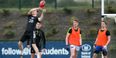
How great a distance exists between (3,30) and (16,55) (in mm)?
8791

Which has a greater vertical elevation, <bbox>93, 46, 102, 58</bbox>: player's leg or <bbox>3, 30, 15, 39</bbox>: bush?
<bbox>93, 46, 102, 58</bbox>: player's leg

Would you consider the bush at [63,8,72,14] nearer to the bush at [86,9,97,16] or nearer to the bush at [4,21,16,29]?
the bush at [86,9,97,16]

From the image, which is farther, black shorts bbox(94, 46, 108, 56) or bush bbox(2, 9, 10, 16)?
bush bbox(2, 9, 10, 16)

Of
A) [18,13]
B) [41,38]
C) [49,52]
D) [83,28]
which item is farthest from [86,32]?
[41,38]

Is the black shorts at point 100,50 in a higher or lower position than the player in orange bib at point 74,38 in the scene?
lower

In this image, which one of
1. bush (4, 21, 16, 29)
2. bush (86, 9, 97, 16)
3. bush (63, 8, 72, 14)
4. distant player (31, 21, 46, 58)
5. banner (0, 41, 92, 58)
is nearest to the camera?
distant player (31, 21, 46, 58)

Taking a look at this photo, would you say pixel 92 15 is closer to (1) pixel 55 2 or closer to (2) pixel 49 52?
(1) pixel 55 2

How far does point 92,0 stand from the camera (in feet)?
101

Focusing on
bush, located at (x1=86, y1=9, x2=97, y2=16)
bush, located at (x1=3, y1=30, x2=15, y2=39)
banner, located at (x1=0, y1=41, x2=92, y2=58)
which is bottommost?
bush, located at (x1=3, y1=30, x2=15, y2=39)

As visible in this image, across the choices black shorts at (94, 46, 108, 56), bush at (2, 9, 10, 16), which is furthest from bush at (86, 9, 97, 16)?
black shorts at (94, 46, 108, 56)

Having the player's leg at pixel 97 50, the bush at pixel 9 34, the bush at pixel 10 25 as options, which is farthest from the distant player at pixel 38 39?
the bush at pixel 10 25

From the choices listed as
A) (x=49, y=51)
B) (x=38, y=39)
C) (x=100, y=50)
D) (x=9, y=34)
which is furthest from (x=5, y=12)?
(x=38, y=39)

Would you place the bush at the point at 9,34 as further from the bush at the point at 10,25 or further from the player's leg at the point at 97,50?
the player's leg at the point at 97,50

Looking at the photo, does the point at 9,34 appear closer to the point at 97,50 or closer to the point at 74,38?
the point at 74,38
